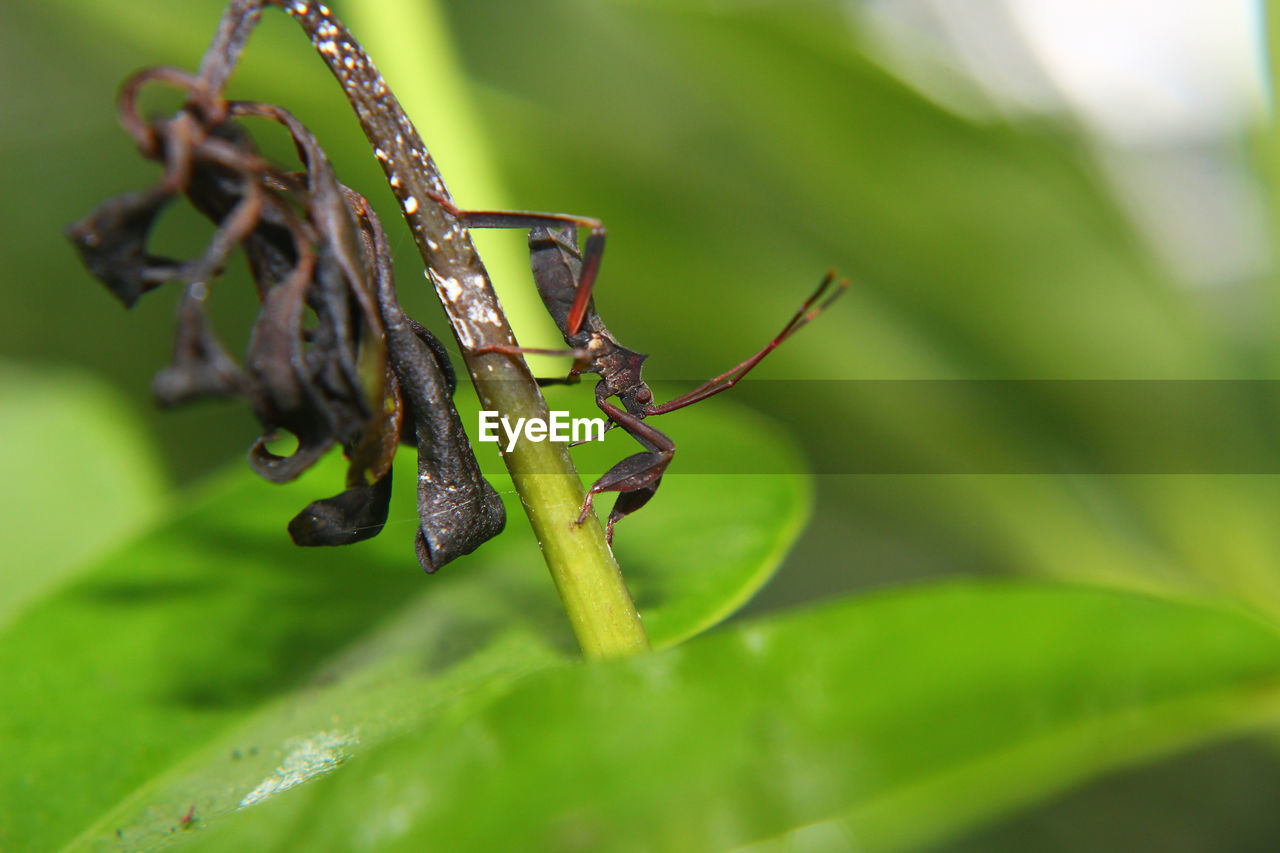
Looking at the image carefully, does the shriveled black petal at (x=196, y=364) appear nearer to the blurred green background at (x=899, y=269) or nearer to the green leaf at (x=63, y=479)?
the blurred green background at (x=899, y=269)

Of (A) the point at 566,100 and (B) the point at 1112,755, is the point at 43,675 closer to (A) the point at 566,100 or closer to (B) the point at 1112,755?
(B) the point at 1112,755

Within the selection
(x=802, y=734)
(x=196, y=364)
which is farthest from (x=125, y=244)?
(x=802, y=734)

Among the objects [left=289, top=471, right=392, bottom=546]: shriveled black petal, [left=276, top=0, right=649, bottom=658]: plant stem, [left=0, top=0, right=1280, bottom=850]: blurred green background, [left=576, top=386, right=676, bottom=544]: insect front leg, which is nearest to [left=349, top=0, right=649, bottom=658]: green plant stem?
[left=276, top=0, right=649, bottom=658]: plant stem

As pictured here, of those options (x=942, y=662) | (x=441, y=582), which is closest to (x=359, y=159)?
(x=441, y=582)

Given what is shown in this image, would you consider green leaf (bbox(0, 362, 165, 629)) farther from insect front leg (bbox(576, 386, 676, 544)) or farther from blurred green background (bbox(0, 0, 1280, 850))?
insect front leg (bbox(576, 386, 676, 544))

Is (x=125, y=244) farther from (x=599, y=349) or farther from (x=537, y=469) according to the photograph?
(x=599, y=349)
